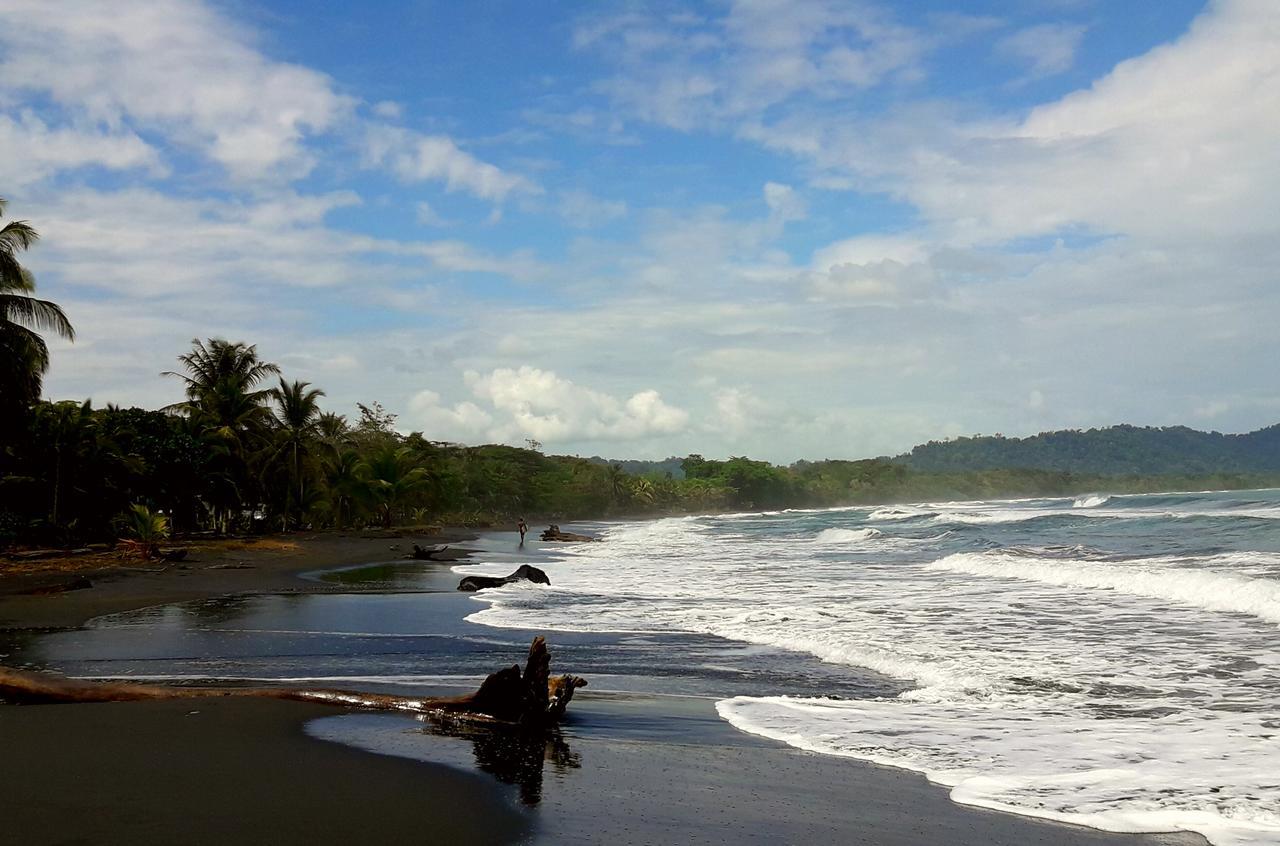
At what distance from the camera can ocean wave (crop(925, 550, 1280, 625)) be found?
1455 cm

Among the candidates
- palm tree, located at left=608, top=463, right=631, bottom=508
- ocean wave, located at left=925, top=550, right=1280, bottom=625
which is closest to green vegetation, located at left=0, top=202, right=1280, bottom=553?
ocean wave, located at left=925, top=550, right=1280, bottom=625

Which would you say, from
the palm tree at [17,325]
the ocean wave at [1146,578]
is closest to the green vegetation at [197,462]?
the palm tree at [17,325]

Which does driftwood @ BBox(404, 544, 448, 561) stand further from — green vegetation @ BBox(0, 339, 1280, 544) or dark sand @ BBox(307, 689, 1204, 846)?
dark sand @ BBox(307, 689, 1204, 846)

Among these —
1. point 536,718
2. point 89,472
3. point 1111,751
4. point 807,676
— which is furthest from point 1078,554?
point 89,472

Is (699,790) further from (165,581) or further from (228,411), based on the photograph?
(228,411)

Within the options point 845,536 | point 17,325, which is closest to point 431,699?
point 17,325

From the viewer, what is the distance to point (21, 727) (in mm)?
6578

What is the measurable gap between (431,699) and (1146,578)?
1613 cm

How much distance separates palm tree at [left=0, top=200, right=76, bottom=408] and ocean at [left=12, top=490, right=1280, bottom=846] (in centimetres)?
1260

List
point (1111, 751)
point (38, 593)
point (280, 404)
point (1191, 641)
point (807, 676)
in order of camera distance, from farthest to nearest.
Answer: point (280, 404)
point (38, 593)
point (1191, 641)
point (807, 676)
point (1111, 751)

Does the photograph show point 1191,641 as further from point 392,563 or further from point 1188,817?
point 392,563

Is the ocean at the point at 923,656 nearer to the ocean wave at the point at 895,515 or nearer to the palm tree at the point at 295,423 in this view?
the palm tree at the point at 295,423

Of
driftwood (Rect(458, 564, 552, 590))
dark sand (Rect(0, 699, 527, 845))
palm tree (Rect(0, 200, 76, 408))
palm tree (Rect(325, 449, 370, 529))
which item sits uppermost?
palm tree (Rect(0, 200, 76, 408))

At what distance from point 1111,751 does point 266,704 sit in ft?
21.9
